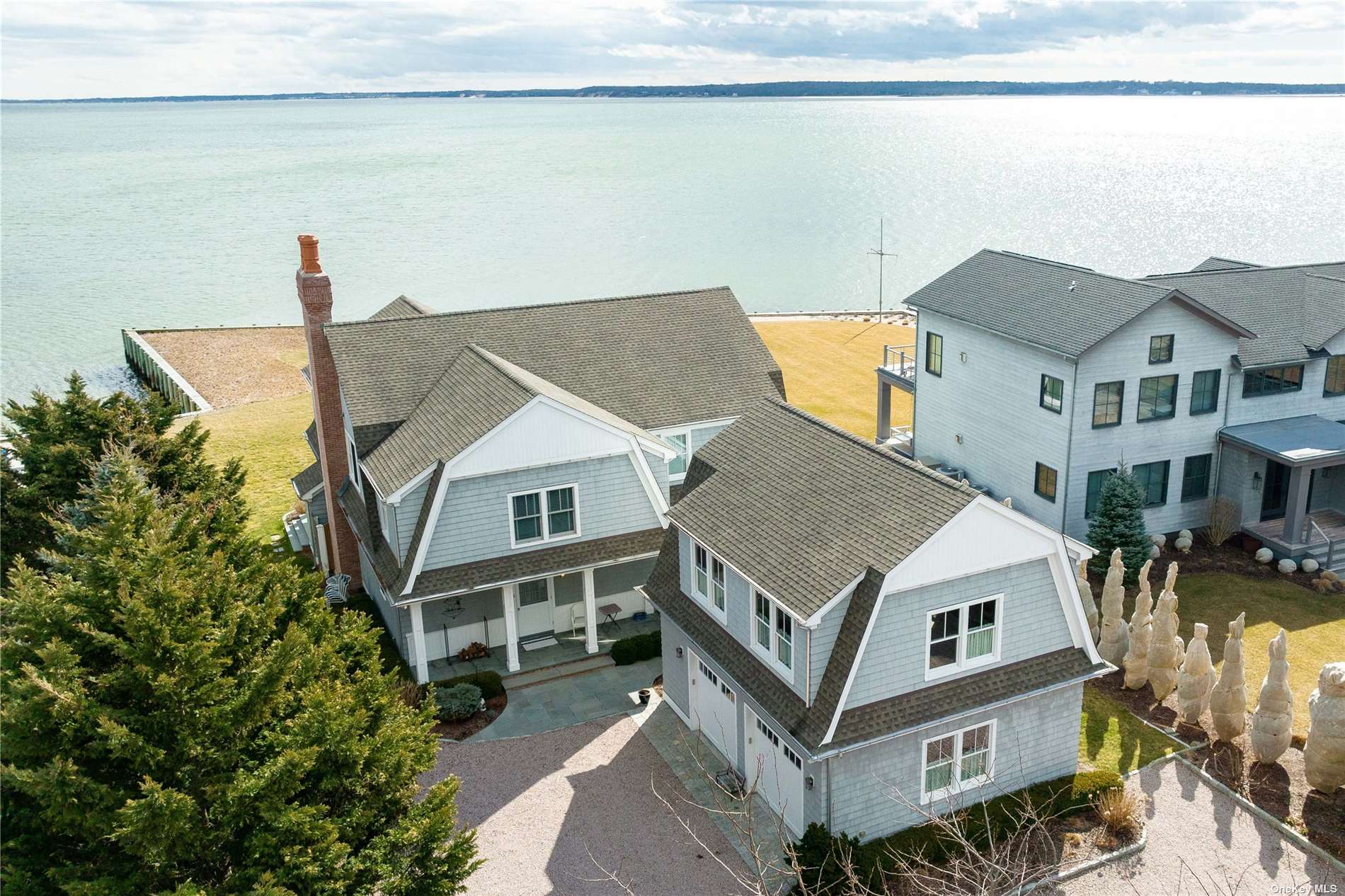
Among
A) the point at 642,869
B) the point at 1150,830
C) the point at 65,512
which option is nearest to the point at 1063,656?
the point at 1150,830

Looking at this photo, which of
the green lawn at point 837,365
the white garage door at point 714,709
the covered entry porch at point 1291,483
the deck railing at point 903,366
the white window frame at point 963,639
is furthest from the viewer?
the green lawn at point 837,365

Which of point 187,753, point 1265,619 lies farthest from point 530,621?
point 1265,619

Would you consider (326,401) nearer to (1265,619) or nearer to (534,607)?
(534,607)

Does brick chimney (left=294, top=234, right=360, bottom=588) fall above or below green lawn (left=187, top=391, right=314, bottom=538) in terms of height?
above

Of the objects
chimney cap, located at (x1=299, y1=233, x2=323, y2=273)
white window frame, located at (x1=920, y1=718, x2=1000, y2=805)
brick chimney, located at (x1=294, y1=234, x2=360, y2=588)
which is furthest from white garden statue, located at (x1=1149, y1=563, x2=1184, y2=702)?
chimney cap, located at (x1=299, y1=233, x2=323, y2=273)

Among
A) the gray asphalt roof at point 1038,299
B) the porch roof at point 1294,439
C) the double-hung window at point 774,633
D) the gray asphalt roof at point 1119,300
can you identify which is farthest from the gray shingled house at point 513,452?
the porch roof at point 1294,439

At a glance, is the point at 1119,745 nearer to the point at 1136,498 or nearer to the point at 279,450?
the point at 1136,498

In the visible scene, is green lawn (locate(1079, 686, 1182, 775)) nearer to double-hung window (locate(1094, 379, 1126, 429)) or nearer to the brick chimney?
double-hung window (locate(1094, 379, 1126, 429))

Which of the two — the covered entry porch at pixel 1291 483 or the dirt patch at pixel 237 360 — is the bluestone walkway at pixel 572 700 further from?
the dirt patch at pixel 237 360
